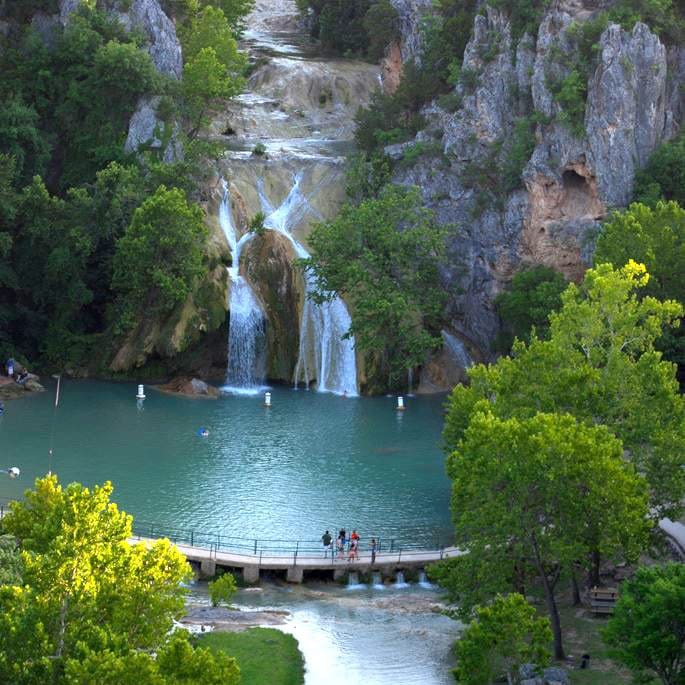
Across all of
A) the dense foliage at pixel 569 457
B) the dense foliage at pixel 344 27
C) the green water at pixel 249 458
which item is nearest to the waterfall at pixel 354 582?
the green water at pixel 249 458

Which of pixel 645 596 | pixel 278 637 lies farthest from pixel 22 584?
pixel 645 596

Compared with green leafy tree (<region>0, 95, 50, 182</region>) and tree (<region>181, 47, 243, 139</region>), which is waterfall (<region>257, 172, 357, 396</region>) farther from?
green leafy tree (<region>0, 95, 50, 182</region>)

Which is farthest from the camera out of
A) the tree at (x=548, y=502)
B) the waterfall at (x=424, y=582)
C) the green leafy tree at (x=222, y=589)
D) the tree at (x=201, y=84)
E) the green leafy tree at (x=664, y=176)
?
the tree at (x=201, y=84)

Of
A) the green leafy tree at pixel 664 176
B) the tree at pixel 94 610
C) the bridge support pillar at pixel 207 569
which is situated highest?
the green leafy tree at pixel 664 176

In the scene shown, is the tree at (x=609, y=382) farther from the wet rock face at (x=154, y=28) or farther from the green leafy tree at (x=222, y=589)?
the wet rock face at (x=154, y=28)

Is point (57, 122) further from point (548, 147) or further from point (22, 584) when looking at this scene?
point (22, 584)

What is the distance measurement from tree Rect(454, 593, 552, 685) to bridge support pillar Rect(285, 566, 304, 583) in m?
17.3

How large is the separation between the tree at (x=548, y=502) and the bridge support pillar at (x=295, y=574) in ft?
34.4

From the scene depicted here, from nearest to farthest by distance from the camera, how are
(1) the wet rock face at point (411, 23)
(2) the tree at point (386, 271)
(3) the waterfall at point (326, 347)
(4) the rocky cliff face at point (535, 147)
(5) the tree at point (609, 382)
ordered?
(5) the tree at point (609, 382) < (2) the tree at point (386, 271) < (4) the rocky cliff face at point (535, 147) < (3) the waterfall at point (326, 347) < (1) the wet rock face at point (411, 23)

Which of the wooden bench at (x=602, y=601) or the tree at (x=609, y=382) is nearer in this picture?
the wooden bench at (x=602, y=601)

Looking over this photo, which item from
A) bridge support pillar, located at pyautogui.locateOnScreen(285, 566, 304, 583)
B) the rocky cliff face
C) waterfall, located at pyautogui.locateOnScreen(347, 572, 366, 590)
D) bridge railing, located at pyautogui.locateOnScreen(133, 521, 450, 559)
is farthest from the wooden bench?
the rocky cliff face

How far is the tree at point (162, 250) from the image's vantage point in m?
86.6

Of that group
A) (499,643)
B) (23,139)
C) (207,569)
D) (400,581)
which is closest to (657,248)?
(400,581)

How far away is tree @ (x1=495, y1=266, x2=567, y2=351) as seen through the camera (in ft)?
269
